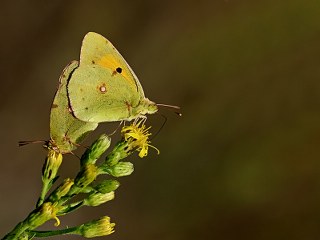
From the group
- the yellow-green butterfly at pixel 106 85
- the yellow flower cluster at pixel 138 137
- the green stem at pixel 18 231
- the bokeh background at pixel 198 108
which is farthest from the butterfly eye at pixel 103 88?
the bokeh background at pixel 198 108

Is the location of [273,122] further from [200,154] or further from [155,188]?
[155,188]

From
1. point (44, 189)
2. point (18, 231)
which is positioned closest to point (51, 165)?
point (44, 189)

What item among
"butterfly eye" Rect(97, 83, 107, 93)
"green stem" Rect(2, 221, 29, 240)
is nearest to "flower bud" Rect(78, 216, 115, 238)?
"green stem" Rect(2, 221, 29, 240)

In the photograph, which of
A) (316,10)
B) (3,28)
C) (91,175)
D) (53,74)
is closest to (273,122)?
Answer: (316,10)

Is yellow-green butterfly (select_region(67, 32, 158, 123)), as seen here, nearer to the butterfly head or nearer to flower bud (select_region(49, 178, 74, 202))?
the butterfly head

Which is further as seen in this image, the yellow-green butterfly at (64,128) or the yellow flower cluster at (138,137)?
the yellow flower cluster at (138,137)

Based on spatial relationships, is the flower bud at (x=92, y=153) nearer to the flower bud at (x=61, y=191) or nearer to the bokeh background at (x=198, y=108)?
the flower bud at (x=61, y=191)
